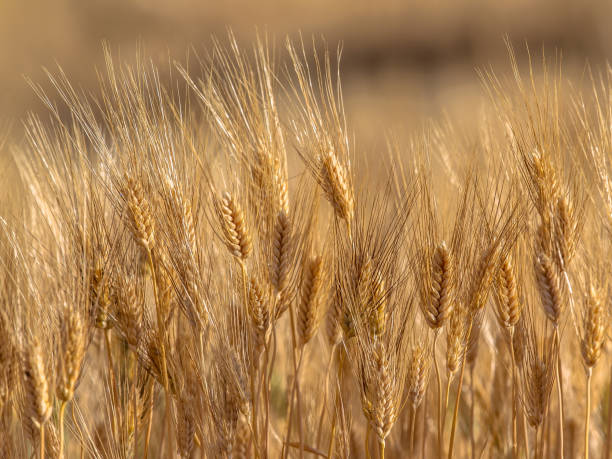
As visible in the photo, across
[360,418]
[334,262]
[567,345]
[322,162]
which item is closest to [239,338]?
[334,262]

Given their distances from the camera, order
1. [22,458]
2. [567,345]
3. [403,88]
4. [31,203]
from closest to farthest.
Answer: [22,458], [31,203], [567,345], [403,88]

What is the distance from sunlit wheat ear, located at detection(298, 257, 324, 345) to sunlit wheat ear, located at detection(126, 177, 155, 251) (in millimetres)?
251

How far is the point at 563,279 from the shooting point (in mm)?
1003

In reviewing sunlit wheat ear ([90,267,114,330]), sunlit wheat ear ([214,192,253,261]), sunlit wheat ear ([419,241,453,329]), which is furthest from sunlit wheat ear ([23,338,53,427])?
sunlit wheat ear ([419,241,453,329])

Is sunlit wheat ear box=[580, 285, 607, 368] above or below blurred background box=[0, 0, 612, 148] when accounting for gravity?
below

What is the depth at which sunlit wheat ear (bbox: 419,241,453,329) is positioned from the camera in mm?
960

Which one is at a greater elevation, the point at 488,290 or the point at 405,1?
the point at 405,1

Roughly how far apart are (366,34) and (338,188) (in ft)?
18.5

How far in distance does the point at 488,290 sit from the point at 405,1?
19.5ft

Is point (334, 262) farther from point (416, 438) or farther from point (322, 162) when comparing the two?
point (416, 438)

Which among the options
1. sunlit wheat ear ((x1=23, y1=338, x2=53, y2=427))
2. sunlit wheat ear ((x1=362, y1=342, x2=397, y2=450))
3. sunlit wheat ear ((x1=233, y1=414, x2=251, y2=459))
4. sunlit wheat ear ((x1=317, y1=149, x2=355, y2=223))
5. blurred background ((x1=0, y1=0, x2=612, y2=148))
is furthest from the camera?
blurred background ((x1=0, y1=0, x2=612, y2=148))

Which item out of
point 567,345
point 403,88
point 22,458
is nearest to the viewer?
point 22,458

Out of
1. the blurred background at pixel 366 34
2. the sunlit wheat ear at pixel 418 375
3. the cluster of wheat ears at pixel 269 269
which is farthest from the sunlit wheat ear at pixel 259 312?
the blurred background at pixel 366 34

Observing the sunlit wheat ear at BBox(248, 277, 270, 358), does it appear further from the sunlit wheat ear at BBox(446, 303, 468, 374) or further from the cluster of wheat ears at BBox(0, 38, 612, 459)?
the sunlit wheat ear at BBox(446, 303, 468, 374)
